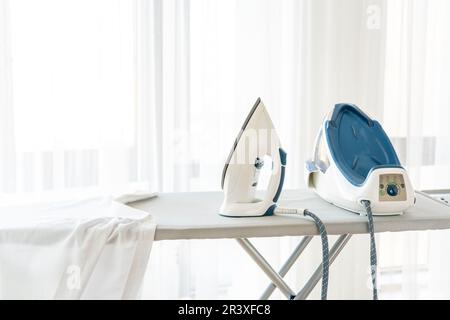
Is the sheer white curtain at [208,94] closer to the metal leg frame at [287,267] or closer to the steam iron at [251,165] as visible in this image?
the metal leg frame at [287,267]

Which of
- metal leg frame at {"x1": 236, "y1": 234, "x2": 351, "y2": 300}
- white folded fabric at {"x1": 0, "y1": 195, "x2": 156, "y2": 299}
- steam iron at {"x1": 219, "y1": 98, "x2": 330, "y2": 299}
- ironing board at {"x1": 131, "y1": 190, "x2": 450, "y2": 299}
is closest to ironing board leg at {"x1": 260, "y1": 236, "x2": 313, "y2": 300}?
metal leg frame at {"x1": 236, "y1": 234, "x2": 351, "y2": 300}

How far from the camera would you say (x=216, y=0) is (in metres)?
2.09

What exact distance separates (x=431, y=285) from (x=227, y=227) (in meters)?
1.50

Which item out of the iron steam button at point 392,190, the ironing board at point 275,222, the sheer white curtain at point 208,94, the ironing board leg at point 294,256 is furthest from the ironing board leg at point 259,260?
the sheer white curtain at point 208,94

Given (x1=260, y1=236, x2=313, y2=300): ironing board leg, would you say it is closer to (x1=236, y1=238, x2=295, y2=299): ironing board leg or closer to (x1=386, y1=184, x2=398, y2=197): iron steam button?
(x1=236, y1=238, x2=295, y2=299): ironing board leg

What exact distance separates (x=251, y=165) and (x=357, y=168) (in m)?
0.28

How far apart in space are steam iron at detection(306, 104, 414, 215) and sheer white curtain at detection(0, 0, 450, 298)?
2.15ft

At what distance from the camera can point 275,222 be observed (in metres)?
1.32

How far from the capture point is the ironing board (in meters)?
1.29

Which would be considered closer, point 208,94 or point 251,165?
point 251,165

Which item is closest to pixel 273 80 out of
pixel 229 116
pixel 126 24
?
pixel 229 116

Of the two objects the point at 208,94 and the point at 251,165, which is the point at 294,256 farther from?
the point at 208,94

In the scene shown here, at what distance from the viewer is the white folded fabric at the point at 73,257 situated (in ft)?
4.01

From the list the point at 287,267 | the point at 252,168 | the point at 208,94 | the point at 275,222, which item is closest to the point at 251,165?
the point at 252,168
